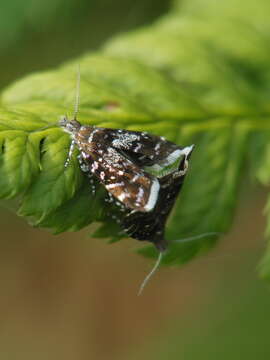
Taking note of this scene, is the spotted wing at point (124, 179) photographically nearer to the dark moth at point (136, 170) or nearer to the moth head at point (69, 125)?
the dark moth at point (136, 170)

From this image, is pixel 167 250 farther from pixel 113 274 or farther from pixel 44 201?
pixel 113 274

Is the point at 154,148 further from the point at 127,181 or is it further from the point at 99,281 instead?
the point at 99,281

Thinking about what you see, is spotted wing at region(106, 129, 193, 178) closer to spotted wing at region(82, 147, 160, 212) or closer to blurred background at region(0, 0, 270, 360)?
spotted wing at region(82, 147, 160, 212)

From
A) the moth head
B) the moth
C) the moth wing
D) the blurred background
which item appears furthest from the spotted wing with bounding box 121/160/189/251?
the blurred background

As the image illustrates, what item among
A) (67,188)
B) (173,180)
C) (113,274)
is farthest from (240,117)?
(113,274)

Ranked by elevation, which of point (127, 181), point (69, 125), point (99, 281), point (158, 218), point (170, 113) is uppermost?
point (69, 125)

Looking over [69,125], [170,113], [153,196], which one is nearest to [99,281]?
[170,113]
